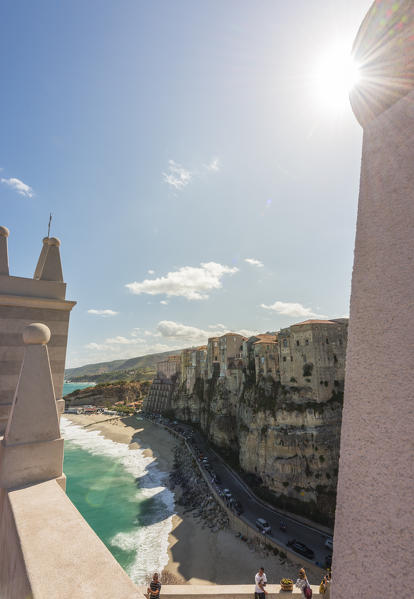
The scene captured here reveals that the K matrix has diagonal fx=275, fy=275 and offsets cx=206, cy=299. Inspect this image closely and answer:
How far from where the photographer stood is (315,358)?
91.5 feet

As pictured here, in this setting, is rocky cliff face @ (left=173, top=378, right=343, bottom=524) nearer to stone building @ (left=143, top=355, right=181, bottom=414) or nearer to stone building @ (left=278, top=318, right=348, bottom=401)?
stone building @ (left=278, top=318, right=348, bottom=401)

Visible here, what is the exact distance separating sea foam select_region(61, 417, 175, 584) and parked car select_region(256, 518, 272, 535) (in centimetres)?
738

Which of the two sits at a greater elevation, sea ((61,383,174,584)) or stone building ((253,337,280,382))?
stone building ((253,337,280,382))

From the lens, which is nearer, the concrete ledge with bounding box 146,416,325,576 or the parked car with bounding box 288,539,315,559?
the concrete ledge with bounding box 146,416,325,576

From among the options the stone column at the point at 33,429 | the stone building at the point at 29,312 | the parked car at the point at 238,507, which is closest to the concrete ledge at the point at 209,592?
the stone building at the point at 29,312

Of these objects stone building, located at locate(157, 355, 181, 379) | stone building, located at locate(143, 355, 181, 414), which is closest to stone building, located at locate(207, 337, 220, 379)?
stone building, located at locate(143, 355, 181, 414)

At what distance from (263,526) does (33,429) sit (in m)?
25.1

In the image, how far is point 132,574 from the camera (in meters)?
17.9

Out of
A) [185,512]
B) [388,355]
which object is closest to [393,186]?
[388,355]

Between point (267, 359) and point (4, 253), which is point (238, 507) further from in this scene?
point (4, 253)

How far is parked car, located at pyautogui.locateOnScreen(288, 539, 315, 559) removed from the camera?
19078mm

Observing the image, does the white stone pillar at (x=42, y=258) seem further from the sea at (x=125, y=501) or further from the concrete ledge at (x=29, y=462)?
the sea at (x=125, y=501)

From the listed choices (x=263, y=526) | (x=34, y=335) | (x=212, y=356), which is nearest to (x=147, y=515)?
(x=263, y=526)

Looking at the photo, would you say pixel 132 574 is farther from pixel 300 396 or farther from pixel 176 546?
pixel 300 396
